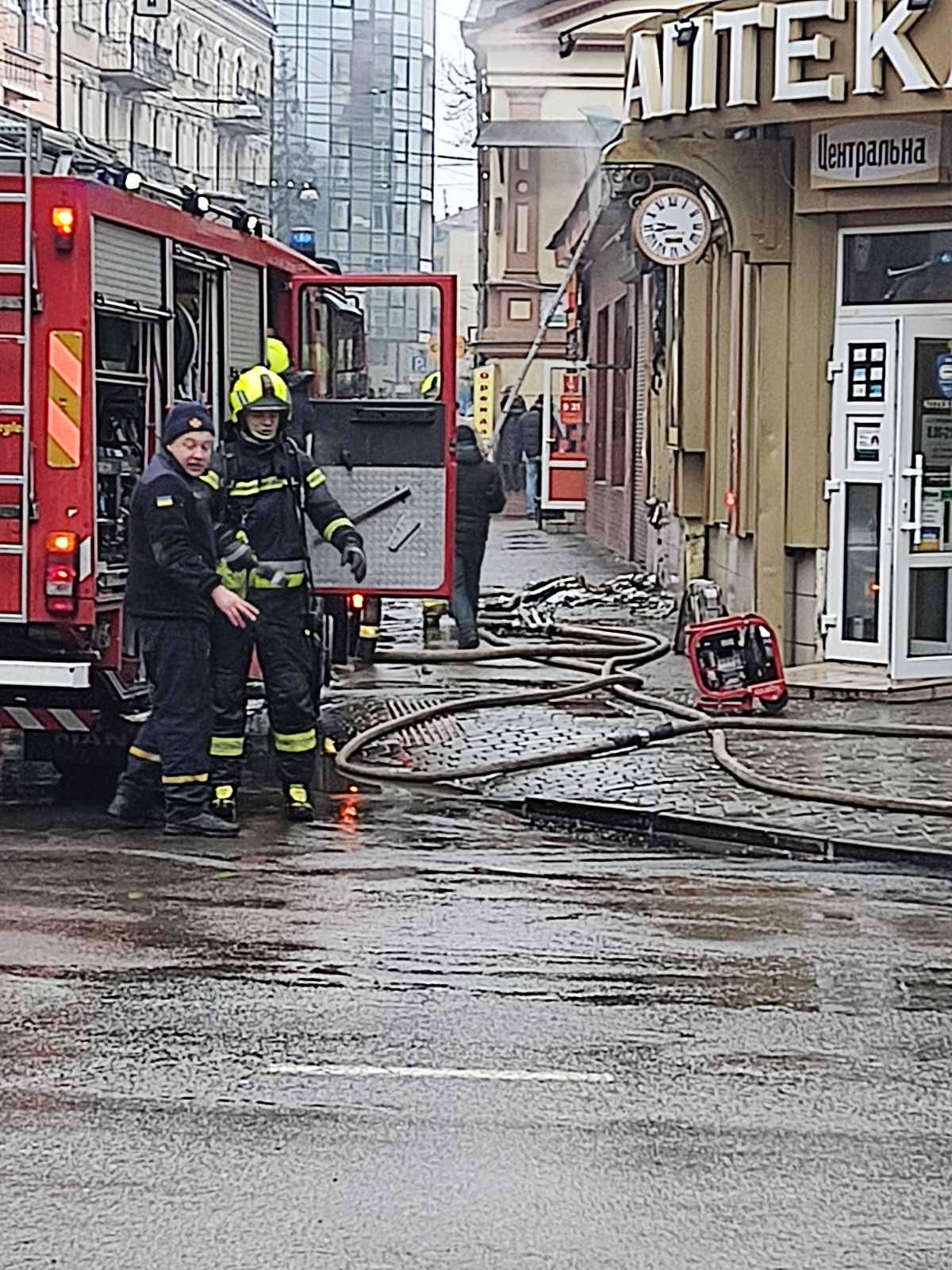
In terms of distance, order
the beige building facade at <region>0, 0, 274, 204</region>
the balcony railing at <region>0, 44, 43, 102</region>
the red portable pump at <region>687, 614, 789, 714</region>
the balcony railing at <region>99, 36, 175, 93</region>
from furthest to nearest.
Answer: the balcony railing at <region>99, 36, 175, 93</region>, the beige building facade at <region>0, 0, 274, 204</region>, the balcony railing at <region>0, 44, 43, 102</region>, the red portable pump at <region>687, 614, 789, 714</region>

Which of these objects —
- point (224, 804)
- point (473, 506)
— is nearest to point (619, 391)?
point (473, 506)

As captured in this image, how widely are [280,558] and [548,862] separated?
1970 mm

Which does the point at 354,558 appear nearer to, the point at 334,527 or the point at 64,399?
the point at 334,527

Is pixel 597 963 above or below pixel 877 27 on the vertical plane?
below

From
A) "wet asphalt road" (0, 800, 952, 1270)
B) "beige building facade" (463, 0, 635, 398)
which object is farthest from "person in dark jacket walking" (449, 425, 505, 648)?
"beige building facade" (463, 0, 635, 398)

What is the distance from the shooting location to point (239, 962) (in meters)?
7.07

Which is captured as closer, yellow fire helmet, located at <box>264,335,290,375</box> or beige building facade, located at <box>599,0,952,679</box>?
yellow fire helmet, located at <box>264,335,290,375</box>

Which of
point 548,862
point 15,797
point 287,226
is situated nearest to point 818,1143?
point 548,862

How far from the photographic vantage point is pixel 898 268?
13.5m

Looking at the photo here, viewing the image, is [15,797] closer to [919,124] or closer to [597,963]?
[597,963]

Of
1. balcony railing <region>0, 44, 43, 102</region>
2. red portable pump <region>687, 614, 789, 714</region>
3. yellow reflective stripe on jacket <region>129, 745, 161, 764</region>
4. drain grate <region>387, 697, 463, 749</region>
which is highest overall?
balcony railing <region>0, 44, 43, 102</region>

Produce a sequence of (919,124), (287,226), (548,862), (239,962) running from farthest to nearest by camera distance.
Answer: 1. (287,226)
2. (919,124)
3. (548,862)
4. (239,962)

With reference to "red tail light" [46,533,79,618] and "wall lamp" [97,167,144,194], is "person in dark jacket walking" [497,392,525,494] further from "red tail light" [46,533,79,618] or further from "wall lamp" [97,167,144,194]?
"red tail light" [46,533,79,618]

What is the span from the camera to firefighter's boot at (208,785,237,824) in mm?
9781
